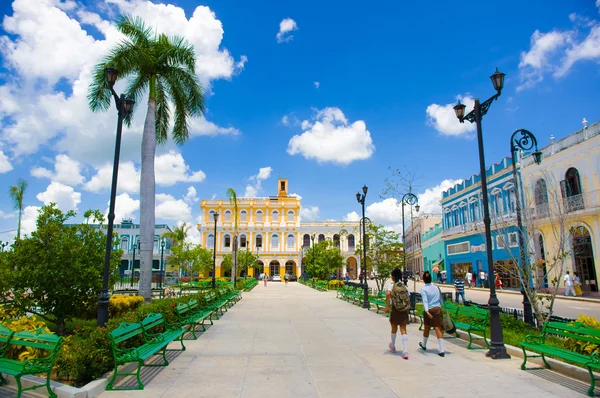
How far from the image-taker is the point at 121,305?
12.1 meters

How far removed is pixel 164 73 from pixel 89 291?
9.04m

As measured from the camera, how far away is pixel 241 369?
690 cm

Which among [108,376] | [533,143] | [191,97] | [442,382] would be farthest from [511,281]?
[108,376]

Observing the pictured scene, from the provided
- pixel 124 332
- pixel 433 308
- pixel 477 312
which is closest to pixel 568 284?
pixel 477 312

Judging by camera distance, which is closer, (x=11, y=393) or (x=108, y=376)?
(x=11, y=393)

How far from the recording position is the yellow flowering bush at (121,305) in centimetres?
1194

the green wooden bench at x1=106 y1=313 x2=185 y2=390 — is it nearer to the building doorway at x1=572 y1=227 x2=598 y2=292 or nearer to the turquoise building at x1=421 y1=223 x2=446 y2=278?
the building doorway at x1=572 y1=227 x2=598 y2=292

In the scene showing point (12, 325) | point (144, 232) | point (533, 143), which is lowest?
point (12, 325)

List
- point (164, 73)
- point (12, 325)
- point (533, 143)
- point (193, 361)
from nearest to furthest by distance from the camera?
point (12, 325) → point (193, 361) → point (533, 143) → point (164, 73)

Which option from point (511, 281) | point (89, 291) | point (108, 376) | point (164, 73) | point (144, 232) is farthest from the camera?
point (511, 281)

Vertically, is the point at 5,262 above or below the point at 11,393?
above

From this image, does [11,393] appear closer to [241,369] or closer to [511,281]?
[241,369]

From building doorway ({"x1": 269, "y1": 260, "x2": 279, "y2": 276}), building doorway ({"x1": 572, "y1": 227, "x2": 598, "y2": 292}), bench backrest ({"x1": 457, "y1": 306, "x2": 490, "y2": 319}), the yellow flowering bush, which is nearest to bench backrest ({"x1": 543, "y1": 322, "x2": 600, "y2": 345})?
bench backrest ({"x1": 457, "y1": 306, "x2": 490, "y2": 319})

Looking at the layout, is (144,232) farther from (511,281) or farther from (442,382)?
(511,281)
